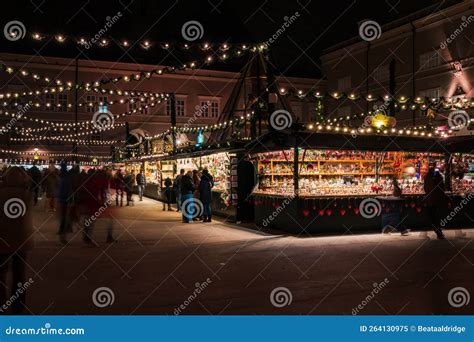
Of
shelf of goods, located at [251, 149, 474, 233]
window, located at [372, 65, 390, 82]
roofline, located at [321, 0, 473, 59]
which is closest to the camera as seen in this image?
shelf of goods, located at [251, 149, 474, 233]

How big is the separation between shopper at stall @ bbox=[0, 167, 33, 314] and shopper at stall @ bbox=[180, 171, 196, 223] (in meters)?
11.3

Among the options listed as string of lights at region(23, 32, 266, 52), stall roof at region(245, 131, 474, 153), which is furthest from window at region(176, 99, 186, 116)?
stall roof at region(245, 131, 474, 153)

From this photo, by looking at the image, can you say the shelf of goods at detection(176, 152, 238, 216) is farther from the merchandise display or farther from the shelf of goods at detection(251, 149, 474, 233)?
the shelf of goods at detection(251, 149, 474, 233)

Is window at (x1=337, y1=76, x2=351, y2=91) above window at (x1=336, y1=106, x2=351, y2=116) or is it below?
above

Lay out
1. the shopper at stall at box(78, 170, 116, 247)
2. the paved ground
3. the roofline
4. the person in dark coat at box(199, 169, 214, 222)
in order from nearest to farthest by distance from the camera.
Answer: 1. the paved ground
2. the shopper at stall at box(78, 170, 116, 247)
3. the person in dark coat at box(199, 169, 214, 222)
4. the roofline

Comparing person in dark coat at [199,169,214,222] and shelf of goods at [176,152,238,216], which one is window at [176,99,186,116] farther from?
person in dark coat at [199,169,214,222]

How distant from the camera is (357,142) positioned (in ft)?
50.7

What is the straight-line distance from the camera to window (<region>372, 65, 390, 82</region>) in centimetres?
3847

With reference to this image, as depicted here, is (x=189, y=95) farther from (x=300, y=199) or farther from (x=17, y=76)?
(x=300, y=199)

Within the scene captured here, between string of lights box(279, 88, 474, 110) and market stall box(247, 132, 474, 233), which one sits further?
string of lights box(279, 88, 474, 110)

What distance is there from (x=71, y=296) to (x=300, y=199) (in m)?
7.80

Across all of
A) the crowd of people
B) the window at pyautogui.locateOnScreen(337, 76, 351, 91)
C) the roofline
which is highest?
the roofline

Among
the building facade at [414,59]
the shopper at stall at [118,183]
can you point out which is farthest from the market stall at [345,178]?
the building facade at [414,59]

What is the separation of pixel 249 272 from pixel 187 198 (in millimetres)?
8783
